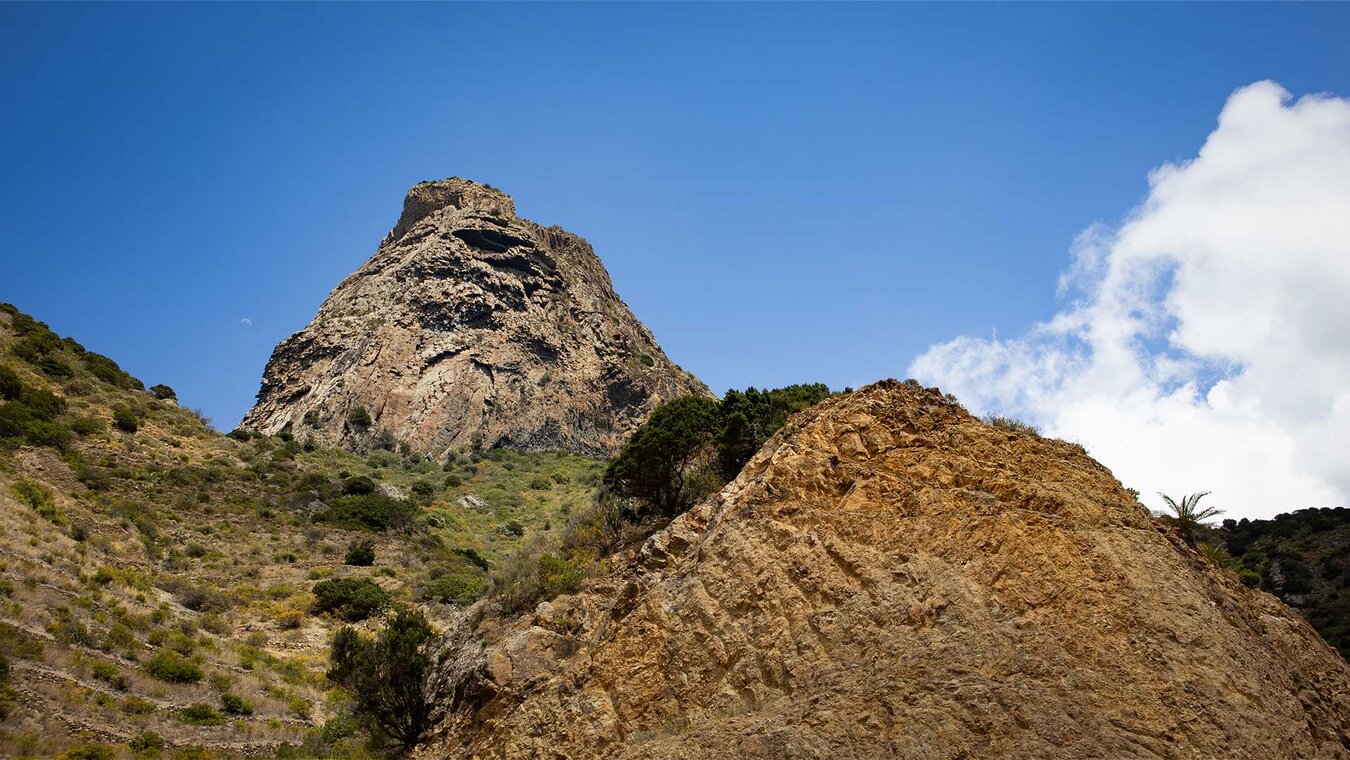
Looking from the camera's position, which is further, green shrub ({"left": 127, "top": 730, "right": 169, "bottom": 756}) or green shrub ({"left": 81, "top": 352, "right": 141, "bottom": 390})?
green shrub ({"left": 81, "top": 352, "right": 141, "bottom": 390})

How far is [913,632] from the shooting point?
37.4 ft

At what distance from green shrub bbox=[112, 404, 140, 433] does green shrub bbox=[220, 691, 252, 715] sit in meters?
24.7

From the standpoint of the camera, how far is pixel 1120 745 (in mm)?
9914

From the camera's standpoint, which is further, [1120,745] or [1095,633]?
[1095,633]

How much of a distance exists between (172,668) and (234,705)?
7.33ft

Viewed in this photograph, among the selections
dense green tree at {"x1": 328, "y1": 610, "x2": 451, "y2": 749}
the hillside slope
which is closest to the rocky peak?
the hillside slope

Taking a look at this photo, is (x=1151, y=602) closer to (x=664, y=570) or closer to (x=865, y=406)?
(x=865, y=406)

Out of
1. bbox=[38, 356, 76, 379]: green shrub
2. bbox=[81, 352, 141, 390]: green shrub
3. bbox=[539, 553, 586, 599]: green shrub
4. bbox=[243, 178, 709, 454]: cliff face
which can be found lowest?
bbox=[539, 553, 586, 599]: green shrub

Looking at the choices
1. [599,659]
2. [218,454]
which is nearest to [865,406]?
[599,659]

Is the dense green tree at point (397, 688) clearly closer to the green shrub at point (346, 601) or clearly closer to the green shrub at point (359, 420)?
the green shrub at point (346, 601)

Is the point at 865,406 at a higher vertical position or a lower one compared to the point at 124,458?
lower

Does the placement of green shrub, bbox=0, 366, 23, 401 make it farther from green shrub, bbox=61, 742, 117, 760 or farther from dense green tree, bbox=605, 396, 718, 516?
dense green tree, bbox=605, 396, 718, 516

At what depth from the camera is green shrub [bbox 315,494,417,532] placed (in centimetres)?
4469

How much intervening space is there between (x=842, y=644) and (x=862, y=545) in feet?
5.69
